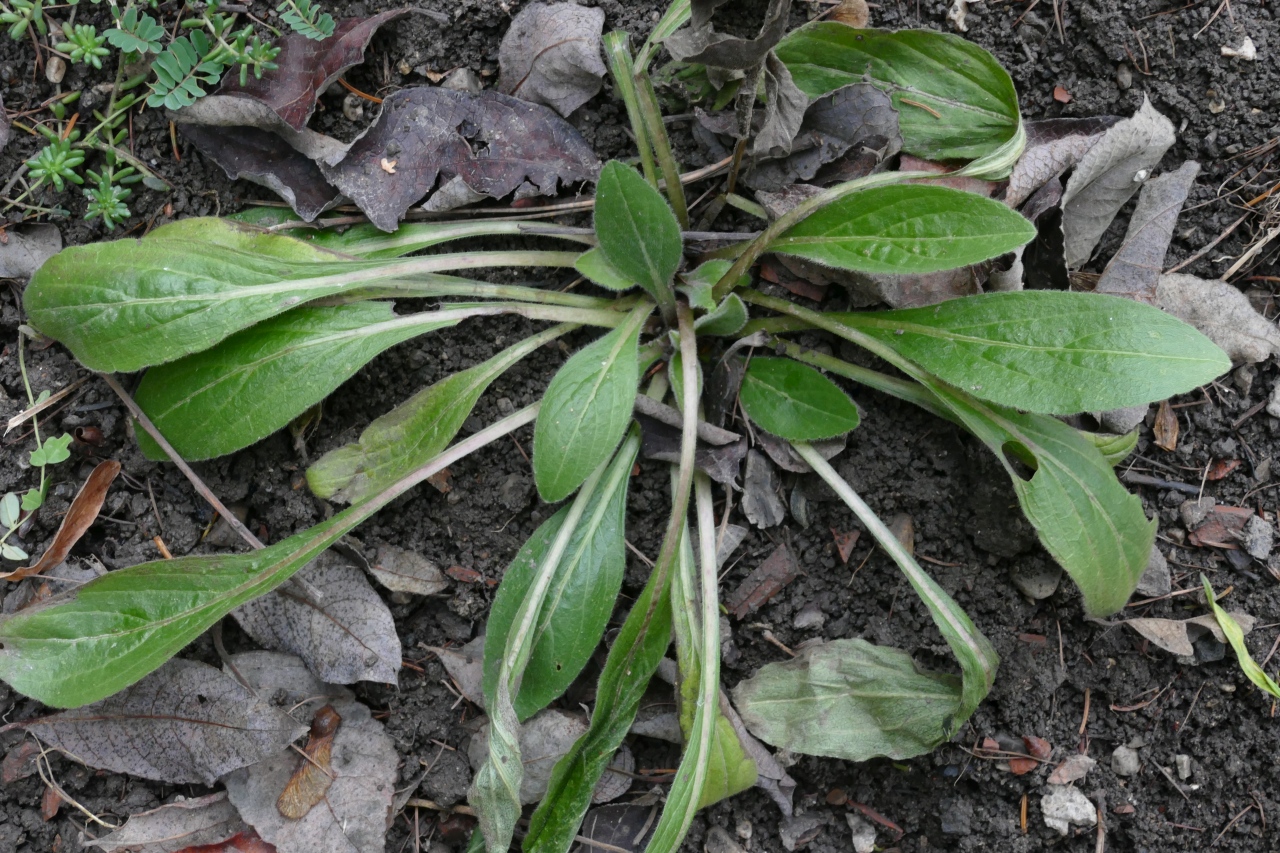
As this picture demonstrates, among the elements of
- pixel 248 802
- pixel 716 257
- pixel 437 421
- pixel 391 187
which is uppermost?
pixel 391 187

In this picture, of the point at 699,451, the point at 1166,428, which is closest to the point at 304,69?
the point at 699,451

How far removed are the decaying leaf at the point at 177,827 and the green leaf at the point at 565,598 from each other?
0.59 metres

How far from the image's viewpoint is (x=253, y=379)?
1.78 meters

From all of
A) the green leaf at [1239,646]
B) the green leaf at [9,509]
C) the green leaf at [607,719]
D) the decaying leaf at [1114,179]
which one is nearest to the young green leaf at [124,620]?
the green leaf at [9,509]

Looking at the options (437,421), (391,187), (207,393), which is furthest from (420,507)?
(391,187)

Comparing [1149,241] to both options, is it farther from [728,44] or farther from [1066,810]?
[1066,810]

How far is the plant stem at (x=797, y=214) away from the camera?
172 cm

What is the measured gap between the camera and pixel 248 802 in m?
1.81

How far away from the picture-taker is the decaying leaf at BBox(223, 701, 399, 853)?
5.90ft

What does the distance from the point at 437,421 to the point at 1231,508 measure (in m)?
1.61

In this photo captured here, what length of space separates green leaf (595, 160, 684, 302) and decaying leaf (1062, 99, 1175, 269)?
80 cm

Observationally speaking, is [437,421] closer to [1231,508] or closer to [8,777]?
[8,777]

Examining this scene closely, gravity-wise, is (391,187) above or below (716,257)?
above

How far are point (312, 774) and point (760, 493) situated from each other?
3.44 feet
